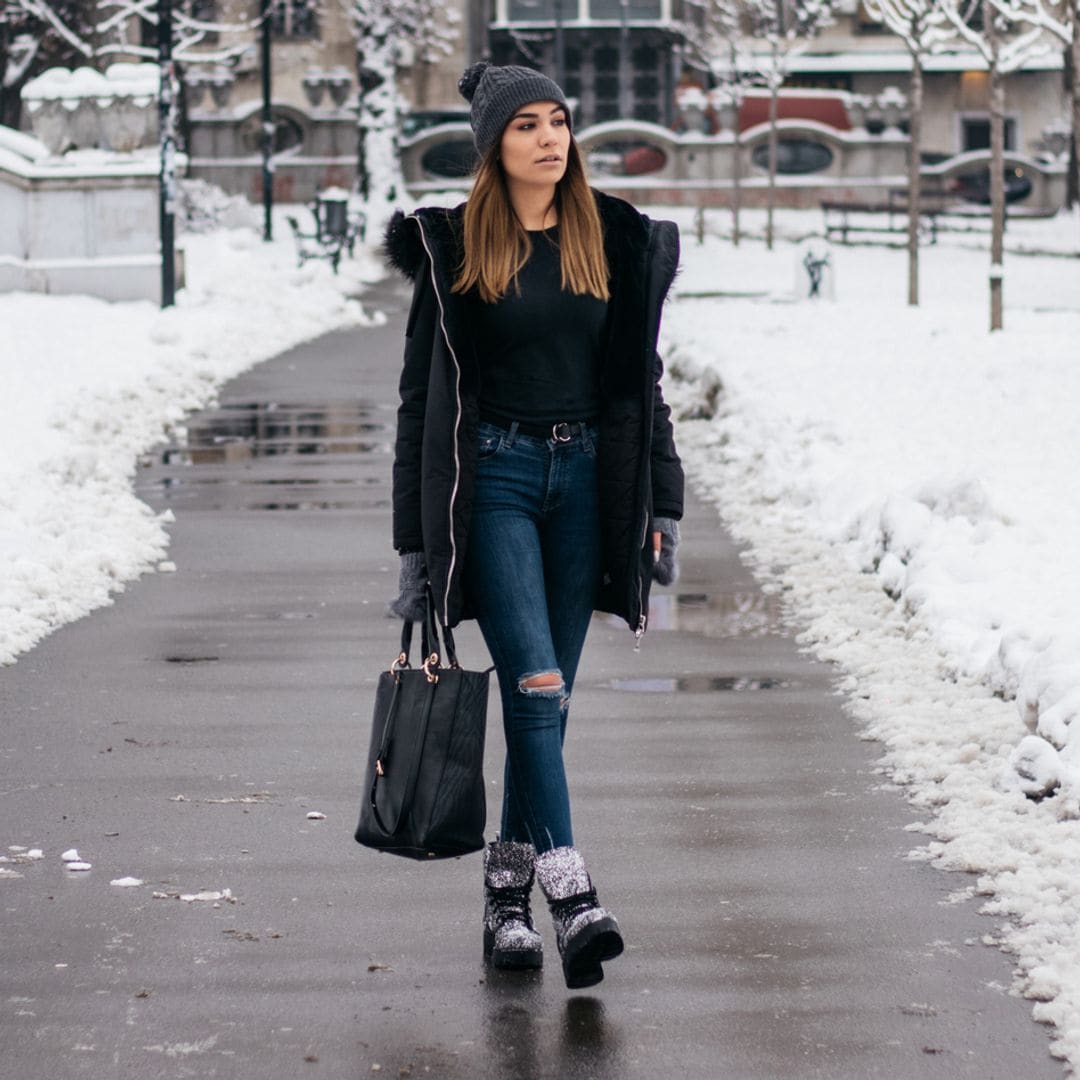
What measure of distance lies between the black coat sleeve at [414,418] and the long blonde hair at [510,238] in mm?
118

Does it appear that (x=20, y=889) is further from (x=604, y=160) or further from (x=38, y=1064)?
(x=604, y=160)

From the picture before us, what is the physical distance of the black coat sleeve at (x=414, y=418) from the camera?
4805 mm

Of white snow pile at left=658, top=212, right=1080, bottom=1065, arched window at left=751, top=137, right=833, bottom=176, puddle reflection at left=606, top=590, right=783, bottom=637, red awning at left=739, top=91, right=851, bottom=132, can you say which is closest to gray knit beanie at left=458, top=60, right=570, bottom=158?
white snow pile at left=658, top=212, right=1080, bottom=1065

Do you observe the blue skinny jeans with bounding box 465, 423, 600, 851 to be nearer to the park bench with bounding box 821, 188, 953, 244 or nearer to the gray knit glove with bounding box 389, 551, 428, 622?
the gray knit glove with bounding box 389, 551, 428, 622

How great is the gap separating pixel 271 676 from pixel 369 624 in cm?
103

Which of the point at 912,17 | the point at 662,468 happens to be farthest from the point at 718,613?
the point at 912,17

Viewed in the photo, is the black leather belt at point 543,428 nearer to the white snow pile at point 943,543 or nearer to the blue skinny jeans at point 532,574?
the blue skinny jeans at point 532,574

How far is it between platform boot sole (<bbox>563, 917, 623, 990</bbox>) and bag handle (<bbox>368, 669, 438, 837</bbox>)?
45cm

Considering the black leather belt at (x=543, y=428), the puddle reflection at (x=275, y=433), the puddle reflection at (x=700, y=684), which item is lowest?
the puddle reflection at (x=700, y=684)

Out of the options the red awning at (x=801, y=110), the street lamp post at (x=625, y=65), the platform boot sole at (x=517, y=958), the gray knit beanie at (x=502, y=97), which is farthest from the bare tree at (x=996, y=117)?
the street lamp post at (x=625, y=65)

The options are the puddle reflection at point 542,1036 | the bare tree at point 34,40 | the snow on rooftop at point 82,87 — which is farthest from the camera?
the bare tree at point 34,40

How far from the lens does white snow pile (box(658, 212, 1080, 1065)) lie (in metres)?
5.76

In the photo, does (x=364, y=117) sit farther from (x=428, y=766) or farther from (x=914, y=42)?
(x=428, y=766)

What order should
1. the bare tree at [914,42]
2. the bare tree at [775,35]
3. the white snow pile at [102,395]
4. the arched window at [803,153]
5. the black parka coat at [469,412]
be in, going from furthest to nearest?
the arched window at [803,153] < the bare tree at [775,35] < the bare tree at [914,42] < the white snow pile at [102,395] < the black parka coat at [469,412]
